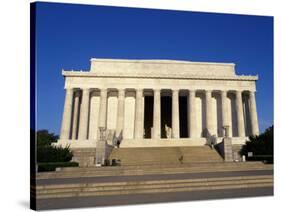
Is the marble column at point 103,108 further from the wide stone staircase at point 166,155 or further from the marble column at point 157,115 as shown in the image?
the wide stone staircase at point 166,155

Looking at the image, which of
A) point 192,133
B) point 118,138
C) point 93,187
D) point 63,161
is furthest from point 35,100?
point 192,133

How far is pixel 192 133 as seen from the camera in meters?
46.1

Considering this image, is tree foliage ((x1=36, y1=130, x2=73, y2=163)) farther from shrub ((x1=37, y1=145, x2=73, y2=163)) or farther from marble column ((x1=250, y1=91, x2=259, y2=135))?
marble column ((x1=250, y1=91, x2=259, y2=135))

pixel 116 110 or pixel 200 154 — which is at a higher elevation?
pixel 116 110

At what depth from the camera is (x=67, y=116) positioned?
43719 millimetres

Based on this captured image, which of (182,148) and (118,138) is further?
(118,138)

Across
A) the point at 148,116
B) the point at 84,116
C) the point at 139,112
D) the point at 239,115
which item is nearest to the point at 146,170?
the point at 139,112

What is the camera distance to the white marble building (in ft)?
148

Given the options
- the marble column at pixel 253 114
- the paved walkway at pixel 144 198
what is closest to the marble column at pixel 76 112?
the marble column at pixel 253 114

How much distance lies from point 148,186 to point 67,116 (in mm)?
24891

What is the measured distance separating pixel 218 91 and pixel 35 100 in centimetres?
3293

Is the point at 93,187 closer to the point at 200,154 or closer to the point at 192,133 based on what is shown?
the point at 200,154

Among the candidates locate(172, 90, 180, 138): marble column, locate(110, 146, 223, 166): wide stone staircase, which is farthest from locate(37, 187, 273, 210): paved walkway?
locate(172, 90, 180, 138): marble column

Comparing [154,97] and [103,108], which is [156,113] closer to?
[154,97]
